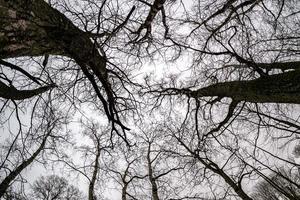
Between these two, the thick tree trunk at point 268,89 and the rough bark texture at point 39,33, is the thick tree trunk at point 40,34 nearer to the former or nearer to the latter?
the rough bark texture at point 39,33

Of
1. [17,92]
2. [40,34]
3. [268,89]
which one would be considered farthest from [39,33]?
[268,89]

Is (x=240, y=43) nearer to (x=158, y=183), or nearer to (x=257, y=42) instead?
(x=257, y=42)

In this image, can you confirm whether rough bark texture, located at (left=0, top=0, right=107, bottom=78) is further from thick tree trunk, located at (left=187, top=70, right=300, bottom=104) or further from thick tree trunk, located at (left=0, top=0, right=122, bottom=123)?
thick tree trunk, located at (left=187, top=70, right=300, bottom=104)

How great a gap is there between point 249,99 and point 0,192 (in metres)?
5.87

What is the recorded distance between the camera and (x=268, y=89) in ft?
15.9

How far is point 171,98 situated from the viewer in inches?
292

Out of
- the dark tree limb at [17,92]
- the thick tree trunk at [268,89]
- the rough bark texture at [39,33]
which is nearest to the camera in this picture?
the rough bark texture at [39,33]

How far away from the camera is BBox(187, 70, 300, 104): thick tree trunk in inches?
177

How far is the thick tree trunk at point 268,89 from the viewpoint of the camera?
4496mm

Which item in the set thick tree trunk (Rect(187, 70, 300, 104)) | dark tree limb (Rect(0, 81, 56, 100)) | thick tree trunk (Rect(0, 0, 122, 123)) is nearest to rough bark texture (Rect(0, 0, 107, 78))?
thick tree trunk (Rect(0, 0, 122, 123))

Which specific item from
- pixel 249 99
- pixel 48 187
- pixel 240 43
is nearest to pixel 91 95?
pixel 249 99

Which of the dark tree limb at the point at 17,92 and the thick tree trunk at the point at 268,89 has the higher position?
the dark tree limb at the point at 17,92

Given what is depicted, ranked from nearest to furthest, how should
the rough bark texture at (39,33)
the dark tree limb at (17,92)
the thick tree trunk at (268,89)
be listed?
1. the rough bark texture at (39,33)
2. the thick tree trunk at (268,89)
3. the dark tree limb at (17,92)

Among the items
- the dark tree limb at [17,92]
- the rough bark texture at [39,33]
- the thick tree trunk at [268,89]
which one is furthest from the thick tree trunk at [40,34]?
the thick tree trunk at [268,89]
